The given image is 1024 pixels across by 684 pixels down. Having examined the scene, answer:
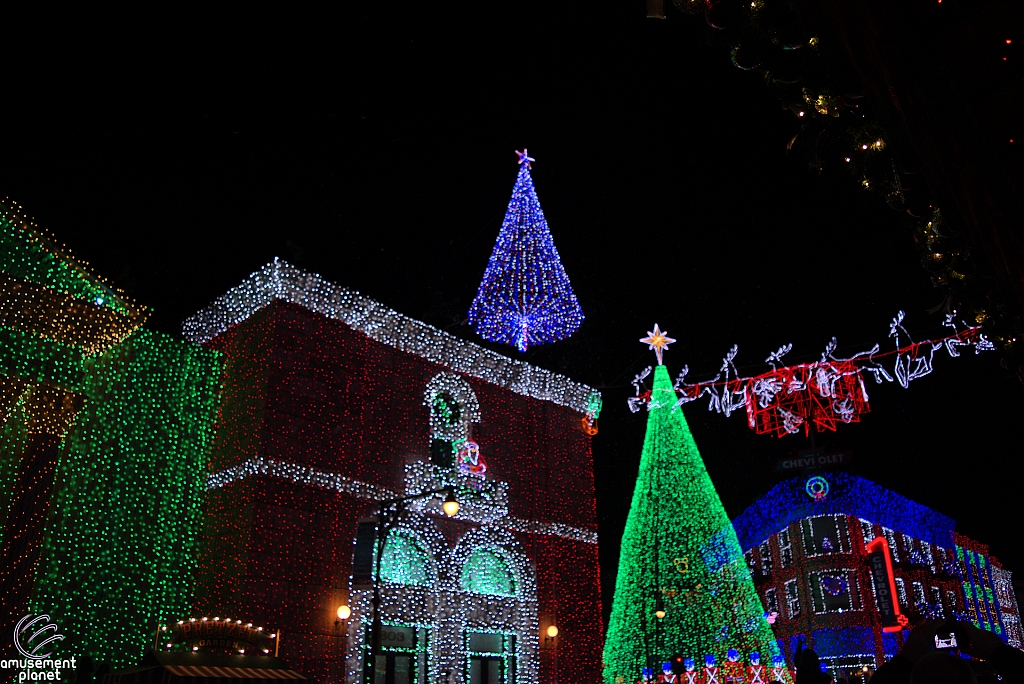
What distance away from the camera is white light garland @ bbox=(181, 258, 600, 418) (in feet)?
60.0

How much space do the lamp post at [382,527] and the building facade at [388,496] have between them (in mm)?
427

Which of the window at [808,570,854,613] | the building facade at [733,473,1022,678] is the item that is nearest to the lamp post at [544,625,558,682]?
the building facade at [733,473,1022,678]

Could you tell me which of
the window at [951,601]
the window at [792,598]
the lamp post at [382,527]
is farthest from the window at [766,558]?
the lamp post at [382,527]

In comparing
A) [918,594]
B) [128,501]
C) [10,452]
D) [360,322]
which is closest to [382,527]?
[128,501]

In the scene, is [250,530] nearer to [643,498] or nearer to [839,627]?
[643,498]

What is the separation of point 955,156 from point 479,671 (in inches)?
703

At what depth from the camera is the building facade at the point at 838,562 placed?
1284 inches

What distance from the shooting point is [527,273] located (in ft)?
52.7

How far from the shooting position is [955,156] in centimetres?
413

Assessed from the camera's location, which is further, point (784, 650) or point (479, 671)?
point (784, 650)

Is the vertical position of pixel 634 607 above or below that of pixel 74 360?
below

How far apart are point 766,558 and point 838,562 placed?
12.3 ft

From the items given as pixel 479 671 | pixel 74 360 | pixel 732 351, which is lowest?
pixel 479 671

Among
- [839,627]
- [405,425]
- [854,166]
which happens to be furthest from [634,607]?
[839,627]
